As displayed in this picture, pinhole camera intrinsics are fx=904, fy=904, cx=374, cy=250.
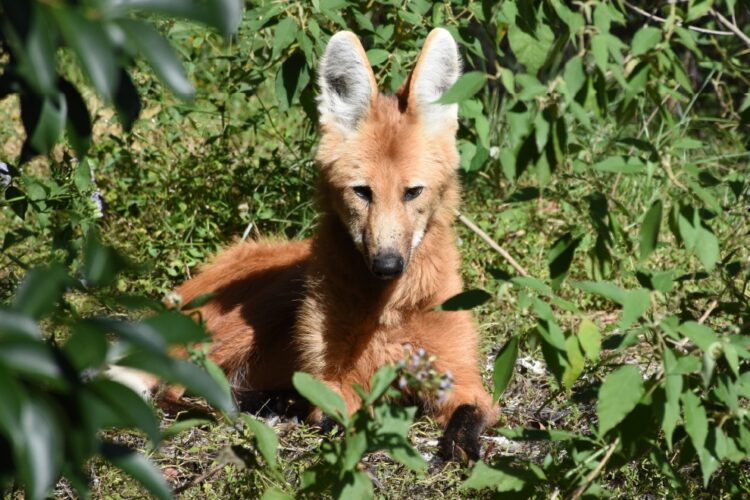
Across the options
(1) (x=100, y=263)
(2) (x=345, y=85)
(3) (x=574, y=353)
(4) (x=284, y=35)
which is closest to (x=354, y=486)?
(3) (x=574, y=353)

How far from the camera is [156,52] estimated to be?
119 centimetres

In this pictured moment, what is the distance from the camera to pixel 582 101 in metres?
2.07

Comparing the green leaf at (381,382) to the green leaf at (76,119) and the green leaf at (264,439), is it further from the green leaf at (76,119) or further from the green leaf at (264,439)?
the green leaf at (76,119)

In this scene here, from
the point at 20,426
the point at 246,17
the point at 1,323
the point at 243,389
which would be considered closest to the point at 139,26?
the point at 1,323

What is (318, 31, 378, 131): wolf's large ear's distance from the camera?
153 inches

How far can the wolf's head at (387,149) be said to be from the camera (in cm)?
372

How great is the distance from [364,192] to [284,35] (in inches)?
28.5

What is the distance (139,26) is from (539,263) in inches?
174

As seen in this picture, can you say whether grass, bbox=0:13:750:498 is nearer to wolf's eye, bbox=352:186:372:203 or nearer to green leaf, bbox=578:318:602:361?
wolf's eye, bbox=352:186:372:203

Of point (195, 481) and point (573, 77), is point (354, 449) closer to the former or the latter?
point (195, 481)

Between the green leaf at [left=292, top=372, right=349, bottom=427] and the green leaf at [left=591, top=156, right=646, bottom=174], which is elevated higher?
the green leaf at [left=591, top=156, right=646, bottom=174]

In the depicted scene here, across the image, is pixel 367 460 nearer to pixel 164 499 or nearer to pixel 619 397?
pixel 619 397

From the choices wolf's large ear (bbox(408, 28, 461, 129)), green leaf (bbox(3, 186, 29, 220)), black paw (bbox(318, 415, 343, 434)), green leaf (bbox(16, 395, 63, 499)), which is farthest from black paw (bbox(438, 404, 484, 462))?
green leaf (bbox(16, 395, 63, 499))

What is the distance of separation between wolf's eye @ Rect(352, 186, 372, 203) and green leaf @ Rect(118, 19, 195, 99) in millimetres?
2570
